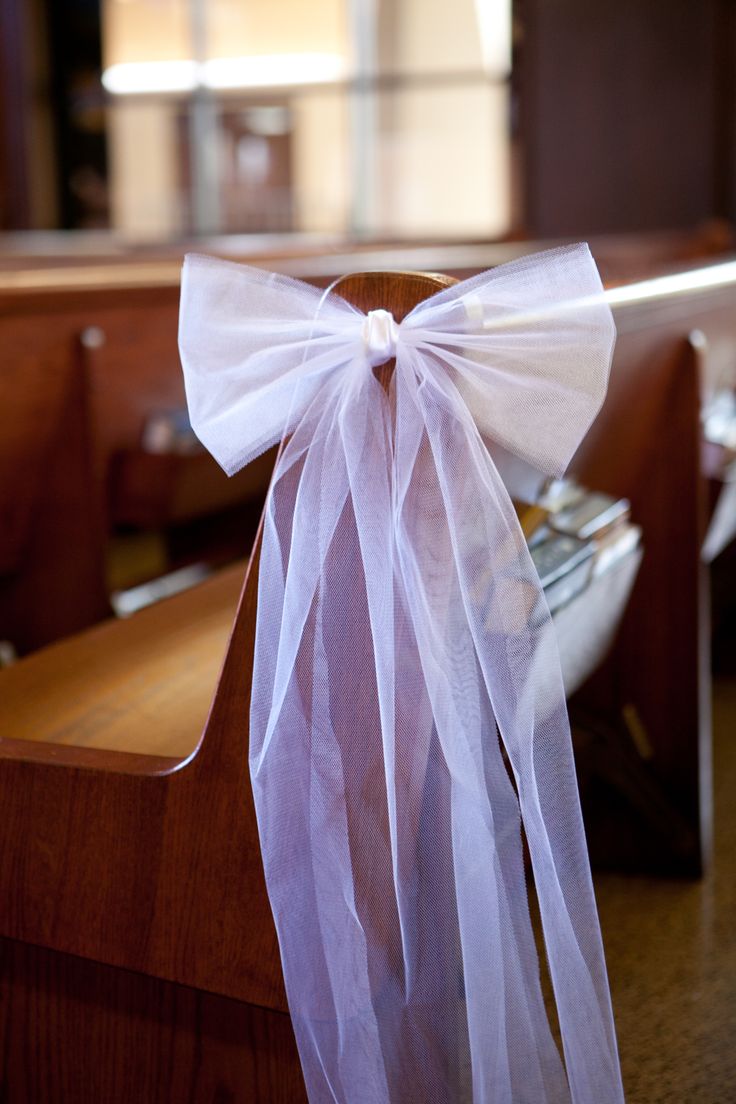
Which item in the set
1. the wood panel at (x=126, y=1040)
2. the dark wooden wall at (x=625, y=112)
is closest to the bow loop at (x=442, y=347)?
the wood panel at (x=126, y=1040)

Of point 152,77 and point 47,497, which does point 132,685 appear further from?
point 152,77

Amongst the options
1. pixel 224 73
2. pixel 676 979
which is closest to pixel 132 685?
pixel 676 979

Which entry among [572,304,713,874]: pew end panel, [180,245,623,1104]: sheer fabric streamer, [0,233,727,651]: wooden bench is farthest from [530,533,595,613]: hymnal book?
[0,233,727,651]: wooden bench

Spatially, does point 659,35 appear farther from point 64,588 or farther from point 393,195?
point 64,588

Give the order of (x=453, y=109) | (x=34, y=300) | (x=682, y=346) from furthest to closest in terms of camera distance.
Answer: (x=453, y=109)
(x=34, y=300)
(x=682, y=346)

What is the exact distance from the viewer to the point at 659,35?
5.18 metres

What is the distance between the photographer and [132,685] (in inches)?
56.1

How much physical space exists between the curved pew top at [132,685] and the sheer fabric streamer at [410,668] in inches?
7.5

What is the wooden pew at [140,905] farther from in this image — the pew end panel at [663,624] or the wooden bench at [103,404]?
the wooden bench at [103,404]

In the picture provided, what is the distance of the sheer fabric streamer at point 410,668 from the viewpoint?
0.93 m

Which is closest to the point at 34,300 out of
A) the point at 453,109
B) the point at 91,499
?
the point at 91,499

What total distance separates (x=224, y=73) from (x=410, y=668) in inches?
236

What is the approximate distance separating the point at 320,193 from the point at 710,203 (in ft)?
6.87

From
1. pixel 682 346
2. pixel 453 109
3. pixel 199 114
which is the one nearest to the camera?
pixel 682 346
